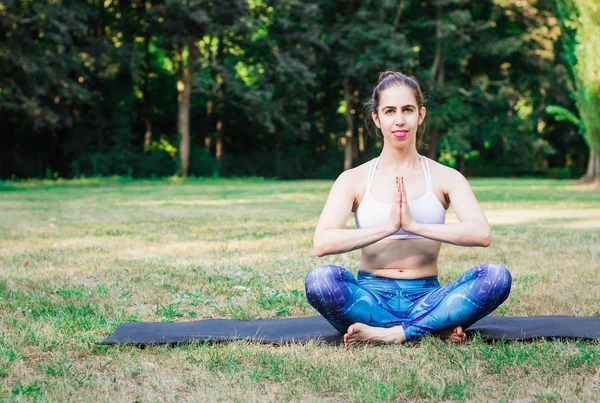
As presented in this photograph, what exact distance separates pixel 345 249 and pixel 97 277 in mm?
3213

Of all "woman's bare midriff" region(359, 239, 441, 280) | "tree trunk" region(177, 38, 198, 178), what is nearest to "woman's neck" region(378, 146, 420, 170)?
"woman's bare midriff" region(359, 239, 441, 280)

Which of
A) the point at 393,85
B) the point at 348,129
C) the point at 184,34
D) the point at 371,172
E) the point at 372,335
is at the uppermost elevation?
the point at 184,34

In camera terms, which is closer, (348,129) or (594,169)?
(594,169)

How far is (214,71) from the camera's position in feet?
106

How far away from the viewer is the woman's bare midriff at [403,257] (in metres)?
3.79

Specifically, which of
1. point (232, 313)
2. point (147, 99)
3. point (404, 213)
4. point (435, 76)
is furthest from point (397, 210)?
point (435, 76)

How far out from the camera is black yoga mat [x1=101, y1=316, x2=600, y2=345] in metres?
3.76

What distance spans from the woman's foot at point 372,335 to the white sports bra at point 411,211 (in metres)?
0.53

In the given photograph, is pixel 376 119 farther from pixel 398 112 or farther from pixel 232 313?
pixel 232 313

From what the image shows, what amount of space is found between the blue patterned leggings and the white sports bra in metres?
0.31

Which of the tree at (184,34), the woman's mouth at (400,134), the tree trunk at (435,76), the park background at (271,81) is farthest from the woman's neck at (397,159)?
the tree trunk at (435,76)

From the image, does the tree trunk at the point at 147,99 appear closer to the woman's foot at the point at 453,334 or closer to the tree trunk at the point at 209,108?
the tree trunk at the point at 209,108

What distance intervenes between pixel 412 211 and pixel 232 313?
5.32ft

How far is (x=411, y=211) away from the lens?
146 inches
